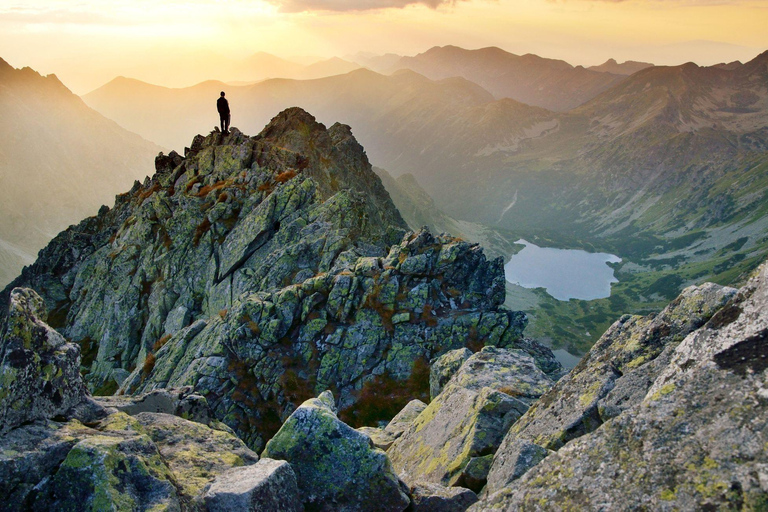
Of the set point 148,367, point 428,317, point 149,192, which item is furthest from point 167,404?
point 149,192

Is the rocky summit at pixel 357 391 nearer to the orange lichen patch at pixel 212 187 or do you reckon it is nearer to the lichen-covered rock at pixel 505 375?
the lichen-covered rock at pixel 505 375

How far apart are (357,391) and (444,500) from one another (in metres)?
27.2

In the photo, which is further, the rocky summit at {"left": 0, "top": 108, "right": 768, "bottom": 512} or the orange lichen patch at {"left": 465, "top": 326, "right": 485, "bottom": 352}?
the orange lichen patch at {"left": 465, "top": 326, "right": 485, "bottom": 352}

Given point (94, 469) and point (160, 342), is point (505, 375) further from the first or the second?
point (160, 342)

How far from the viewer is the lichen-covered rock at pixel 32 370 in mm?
12773

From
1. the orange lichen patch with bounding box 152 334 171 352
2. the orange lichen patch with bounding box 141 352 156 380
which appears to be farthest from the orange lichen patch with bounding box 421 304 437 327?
the orange lichen patch with bounding box 152 334 171 352

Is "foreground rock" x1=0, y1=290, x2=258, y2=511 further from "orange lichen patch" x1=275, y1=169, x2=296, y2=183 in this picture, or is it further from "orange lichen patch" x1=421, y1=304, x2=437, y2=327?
"orange lichen patch" x1=275, y1=169, x2=296, y2=183

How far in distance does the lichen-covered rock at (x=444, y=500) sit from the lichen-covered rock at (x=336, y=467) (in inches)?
20.2

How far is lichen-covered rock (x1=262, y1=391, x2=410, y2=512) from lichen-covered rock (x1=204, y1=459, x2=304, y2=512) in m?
0.85

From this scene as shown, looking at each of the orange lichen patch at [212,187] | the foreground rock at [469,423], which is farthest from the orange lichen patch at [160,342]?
the foreground rock at [469,423]

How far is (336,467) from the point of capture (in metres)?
14.9

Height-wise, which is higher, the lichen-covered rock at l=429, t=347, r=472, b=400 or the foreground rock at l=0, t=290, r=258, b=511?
the foreground rock at l=0, t=290, r=258, b=511

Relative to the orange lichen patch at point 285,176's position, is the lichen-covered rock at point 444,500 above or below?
below

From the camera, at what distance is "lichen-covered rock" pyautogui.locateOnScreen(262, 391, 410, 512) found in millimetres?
14547
